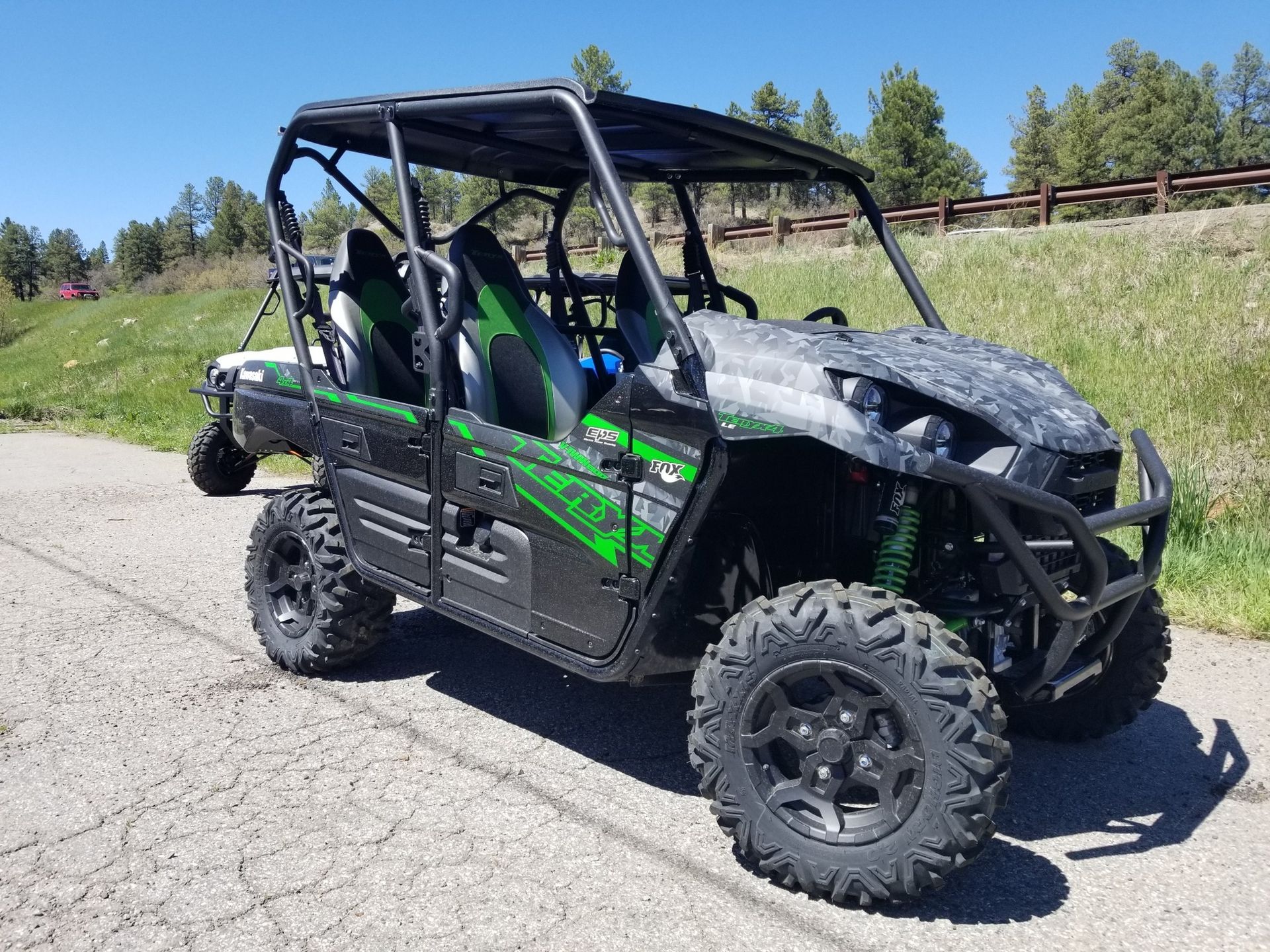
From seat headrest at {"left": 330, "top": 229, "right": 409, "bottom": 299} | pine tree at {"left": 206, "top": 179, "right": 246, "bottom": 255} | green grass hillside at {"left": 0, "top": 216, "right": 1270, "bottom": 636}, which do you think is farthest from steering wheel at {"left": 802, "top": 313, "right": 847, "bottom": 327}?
pine tree at {"left": 206, "top": 179, "right": 246, "bottom": 255}

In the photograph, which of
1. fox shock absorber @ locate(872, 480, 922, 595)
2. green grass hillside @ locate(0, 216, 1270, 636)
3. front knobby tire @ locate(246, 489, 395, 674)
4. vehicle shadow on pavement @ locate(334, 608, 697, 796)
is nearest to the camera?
fox shock absorber @ locate(872, 480, 922, 595)

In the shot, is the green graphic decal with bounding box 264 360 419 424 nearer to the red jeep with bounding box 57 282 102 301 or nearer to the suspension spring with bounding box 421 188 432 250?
the suspension spring with bounding box 421 188 432 250

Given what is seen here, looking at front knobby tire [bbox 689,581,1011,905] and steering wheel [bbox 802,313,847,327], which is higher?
steering wheel [bbox 802,313,847,327]

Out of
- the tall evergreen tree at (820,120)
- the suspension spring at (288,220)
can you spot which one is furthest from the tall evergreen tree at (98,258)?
the suspension spring at (288,220)

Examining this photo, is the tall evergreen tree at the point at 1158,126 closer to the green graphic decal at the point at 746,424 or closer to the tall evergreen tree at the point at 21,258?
the green graphic decal at the point at 746,424

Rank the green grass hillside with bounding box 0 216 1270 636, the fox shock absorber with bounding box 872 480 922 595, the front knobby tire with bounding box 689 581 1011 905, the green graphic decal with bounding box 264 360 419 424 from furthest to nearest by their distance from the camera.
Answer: the green grass hillside with bounding box 0 216 1270 636 → the green graphic decal with bounding box 264 360 419 424 → the fox shock absorber with bounding box 872 480 922 595 → the front knobby tire with bounding box 689 581 1011 905

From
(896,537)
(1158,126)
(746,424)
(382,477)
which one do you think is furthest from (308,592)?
(1158,126)

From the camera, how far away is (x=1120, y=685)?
3566 millimetres

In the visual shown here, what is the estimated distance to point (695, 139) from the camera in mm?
3719

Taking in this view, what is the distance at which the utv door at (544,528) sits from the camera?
10.2 ft

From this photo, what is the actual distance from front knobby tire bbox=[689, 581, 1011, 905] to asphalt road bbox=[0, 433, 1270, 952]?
170 millimetres

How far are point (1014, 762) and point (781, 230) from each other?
16.0m

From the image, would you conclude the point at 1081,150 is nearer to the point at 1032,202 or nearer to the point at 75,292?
the point at 1032,202

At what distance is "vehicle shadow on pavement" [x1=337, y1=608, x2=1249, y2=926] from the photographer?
281 cm
